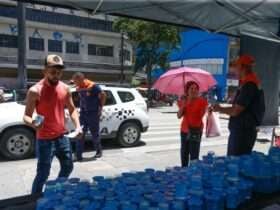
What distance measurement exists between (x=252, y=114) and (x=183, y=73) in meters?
2.04

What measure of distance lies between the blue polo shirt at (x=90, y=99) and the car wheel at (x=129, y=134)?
187 centimetres

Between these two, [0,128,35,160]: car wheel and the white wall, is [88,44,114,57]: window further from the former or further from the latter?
[0,128,35,160]: car wheel

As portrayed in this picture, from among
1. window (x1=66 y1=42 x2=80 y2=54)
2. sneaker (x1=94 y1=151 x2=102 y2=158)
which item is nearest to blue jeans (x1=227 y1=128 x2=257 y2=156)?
sneaker (x1=94 y1=151 x2=102 y2=158)

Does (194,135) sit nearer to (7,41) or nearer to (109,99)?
(109,99)

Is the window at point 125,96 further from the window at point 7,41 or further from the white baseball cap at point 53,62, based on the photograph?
the window at point 7,41

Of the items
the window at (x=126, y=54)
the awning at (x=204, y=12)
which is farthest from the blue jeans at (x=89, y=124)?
the window at (x=126, y=54)

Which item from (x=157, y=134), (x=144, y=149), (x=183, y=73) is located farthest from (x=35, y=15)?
(x=183, y=73)

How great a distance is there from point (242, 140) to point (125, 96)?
5682 millimetres

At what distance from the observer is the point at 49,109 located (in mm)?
3980

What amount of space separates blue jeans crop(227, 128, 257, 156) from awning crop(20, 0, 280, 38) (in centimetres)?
118

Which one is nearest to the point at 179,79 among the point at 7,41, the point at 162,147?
the point at 162,147

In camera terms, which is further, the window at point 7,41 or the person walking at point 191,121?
the window at point 7,41

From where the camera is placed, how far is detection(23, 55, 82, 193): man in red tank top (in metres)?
3.87

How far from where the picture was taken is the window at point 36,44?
37719mm
